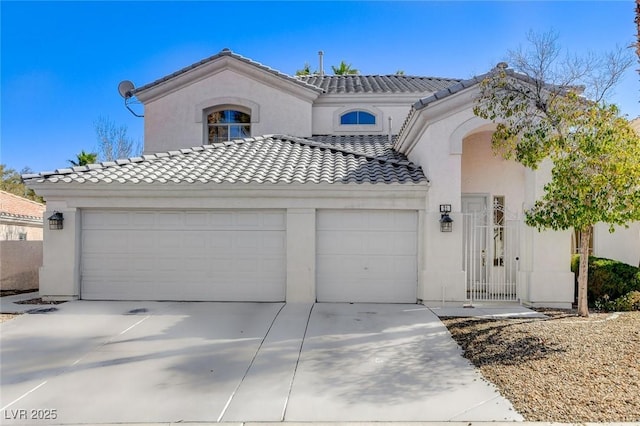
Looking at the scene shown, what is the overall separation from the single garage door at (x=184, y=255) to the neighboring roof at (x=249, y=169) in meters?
0.92

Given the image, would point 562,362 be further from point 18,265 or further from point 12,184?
point 12,184

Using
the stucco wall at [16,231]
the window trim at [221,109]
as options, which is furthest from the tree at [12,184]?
the window trim at [221,109]

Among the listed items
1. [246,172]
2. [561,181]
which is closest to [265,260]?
[246,172]

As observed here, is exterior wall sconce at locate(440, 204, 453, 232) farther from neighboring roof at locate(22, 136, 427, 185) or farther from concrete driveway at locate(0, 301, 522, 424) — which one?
concrete driveway at locate(0, 301, 522, 424)

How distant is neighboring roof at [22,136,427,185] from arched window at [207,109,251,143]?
12.5ft

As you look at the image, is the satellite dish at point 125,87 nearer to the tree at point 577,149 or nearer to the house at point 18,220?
the house at point 18,220

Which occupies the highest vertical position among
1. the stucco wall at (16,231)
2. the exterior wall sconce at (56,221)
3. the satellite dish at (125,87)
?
the satellite dish at (125,87)

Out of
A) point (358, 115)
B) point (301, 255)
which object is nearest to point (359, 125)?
point (358, 115)

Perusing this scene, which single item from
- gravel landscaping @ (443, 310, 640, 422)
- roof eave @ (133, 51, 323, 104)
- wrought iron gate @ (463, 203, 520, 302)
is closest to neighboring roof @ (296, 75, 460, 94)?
roof eave @ (133, 51, 323, 104)

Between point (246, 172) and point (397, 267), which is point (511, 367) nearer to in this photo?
point (397, 267)

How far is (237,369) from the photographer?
5.90 metres

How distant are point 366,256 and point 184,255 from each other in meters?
4.73

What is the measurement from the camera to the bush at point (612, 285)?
9625mm

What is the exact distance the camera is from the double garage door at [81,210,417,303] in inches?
404
